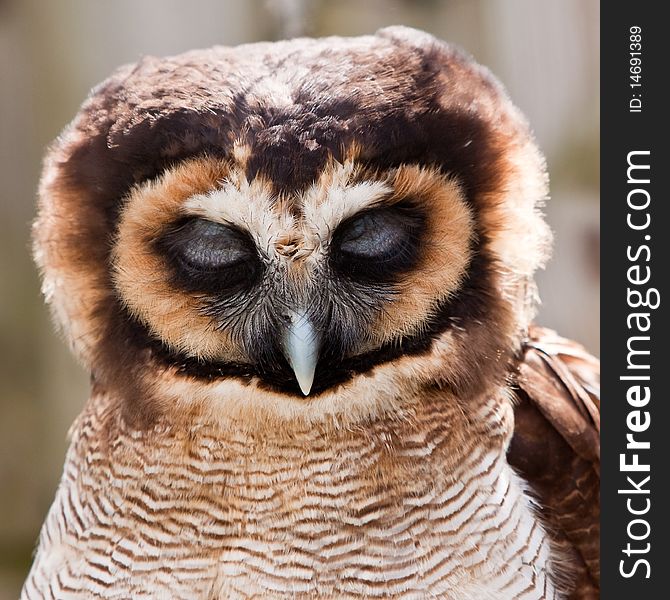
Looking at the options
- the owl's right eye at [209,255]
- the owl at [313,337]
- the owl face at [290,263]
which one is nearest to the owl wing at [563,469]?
the owl at [313,337]

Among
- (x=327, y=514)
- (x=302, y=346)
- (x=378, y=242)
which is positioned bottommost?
(x=327, y=514)

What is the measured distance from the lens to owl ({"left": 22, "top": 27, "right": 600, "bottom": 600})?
82 cm

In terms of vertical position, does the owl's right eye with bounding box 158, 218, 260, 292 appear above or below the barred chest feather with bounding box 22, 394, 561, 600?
above

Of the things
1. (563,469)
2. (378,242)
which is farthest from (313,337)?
(563,469)

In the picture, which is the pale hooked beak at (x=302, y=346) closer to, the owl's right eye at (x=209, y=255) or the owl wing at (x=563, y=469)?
the owl's right eye at (x=209, y=255)

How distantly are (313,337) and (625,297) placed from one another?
1.32ft

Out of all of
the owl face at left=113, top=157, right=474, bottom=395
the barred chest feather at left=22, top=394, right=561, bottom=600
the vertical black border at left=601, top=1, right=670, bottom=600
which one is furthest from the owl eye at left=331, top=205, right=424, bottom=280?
the vertical black border at left=601, top=1, right=670, bottom=600

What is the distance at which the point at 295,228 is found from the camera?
2.61ft

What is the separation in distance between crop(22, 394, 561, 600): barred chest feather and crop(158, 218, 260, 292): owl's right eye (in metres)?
0.18

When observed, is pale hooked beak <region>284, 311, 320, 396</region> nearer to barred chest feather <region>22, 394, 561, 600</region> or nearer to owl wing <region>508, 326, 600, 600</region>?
barred chest feather <region>22, 394, 561, 600</region>

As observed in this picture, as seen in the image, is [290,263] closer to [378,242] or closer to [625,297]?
[378,242]

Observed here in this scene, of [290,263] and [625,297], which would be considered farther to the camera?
[625,297]

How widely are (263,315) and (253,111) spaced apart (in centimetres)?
21

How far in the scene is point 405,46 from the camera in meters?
0.93
